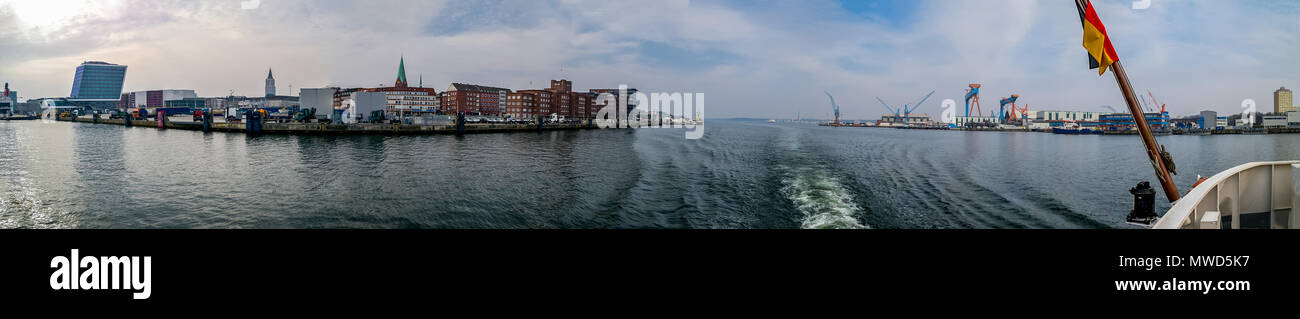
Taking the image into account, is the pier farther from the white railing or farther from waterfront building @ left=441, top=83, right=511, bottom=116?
the white railing

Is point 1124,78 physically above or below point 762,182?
above

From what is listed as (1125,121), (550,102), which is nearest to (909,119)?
(1125,121)

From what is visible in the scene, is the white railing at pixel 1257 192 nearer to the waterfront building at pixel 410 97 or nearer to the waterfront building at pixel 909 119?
the waterfront building at pixel 410 97

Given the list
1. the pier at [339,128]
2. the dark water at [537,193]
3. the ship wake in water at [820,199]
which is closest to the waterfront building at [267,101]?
the pier at [339,128]

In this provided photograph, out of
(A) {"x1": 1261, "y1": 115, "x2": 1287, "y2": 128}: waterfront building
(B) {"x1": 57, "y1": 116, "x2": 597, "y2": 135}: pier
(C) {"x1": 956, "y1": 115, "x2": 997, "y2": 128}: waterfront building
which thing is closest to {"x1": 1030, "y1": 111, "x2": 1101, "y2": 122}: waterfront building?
(C) {"x1": 956, "y1": 115, "x2": 997, "y2": 128}: waterfront building
